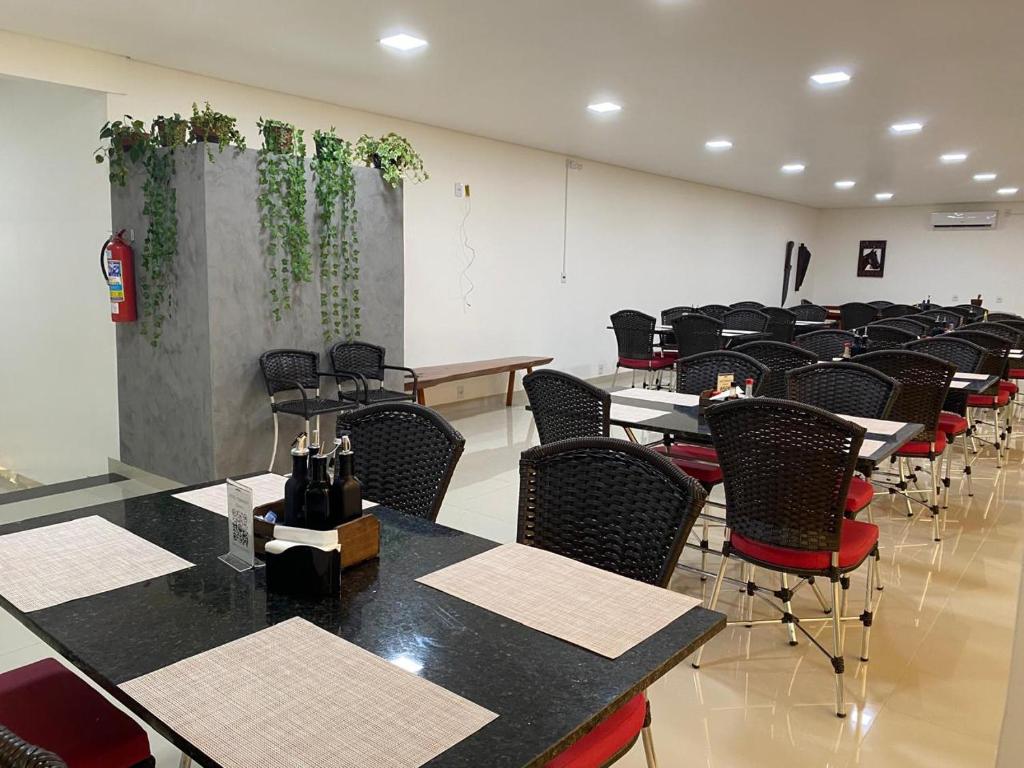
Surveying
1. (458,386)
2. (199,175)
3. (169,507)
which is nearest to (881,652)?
(169,507)

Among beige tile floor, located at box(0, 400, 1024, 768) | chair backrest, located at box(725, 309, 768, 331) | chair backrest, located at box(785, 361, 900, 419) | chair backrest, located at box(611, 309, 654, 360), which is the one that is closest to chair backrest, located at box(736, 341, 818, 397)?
chair backrest, located at box(785, 361, 900, 419)

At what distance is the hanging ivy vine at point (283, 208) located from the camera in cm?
460

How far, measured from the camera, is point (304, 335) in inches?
195

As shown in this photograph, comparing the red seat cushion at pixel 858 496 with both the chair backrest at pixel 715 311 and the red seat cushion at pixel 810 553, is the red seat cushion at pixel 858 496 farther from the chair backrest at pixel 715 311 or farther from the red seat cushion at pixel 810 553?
the chair backrest at pixel 715 311

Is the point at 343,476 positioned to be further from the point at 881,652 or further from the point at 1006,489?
the point at 1006,489

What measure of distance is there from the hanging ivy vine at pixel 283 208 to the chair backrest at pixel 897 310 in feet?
26.6

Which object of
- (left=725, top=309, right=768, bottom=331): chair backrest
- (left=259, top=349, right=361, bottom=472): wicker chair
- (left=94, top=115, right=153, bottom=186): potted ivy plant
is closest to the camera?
(left=94, top=115, right=153, bottom=186): potted ivy plant

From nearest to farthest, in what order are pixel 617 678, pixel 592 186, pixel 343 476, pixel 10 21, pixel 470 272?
pixel 617 678, pixel 343 476, pixel 10 21, pixel 470 272, pixel 592 186

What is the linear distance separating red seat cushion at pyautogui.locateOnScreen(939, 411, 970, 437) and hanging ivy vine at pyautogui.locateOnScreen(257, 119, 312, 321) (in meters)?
3.96

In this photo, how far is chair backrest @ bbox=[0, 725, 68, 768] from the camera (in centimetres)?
73

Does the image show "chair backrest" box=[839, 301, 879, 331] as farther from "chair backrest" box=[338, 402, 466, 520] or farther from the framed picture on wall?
"chair backrest" box=[338, 402, 466, 520]

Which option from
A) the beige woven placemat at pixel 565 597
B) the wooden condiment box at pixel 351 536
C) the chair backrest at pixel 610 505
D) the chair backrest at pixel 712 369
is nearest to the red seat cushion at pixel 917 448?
the chair backrest at pixel 712 369

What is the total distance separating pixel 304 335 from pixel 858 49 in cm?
372

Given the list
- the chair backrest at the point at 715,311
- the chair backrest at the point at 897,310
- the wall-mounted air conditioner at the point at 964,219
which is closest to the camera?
the chair backrest at the point at 715,311
